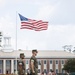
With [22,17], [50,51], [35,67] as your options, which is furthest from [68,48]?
[35,67]

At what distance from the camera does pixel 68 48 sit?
544 ft

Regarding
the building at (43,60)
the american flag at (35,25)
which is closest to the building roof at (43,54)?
the building at (43,60)

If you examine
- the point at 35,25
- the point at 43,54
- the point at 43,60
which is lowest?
the point at 43,60

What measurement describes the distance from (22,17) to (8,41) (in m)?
87.5

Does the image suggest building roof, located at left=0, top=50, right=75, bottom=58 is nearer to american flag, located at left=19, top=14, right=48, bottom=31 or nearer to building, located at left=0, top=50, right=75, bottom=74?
building, located at left=0, top=50, right=75, bottom=74

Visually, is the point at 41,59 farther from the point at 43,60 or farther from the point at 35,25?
the point at 35,25

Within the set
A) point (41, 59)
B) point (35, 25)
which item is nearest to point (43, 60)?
point (41, 59)

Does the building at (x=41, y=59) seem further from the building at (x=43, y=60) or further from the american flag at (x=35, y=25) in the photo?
the american flag at (x=35, y=25)

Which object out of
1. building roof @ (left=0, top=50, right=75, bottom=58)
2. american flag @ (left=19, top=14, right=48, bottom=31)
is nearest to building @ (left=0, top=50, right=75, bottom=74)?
building roof @ (left=0, top=50, right=75, bottom=58)

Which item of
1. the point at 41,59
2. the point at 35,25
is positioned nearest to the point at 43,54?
the point at 41,59

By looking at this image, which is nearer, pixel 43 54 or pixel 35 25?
pixel 35 25

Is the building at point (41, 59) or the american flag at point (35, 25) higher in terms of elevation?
the american flag at point (35, 25)

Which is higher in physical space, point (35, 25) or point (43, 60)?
point (35, 25)

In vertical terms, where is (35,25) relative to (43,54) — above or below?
above
